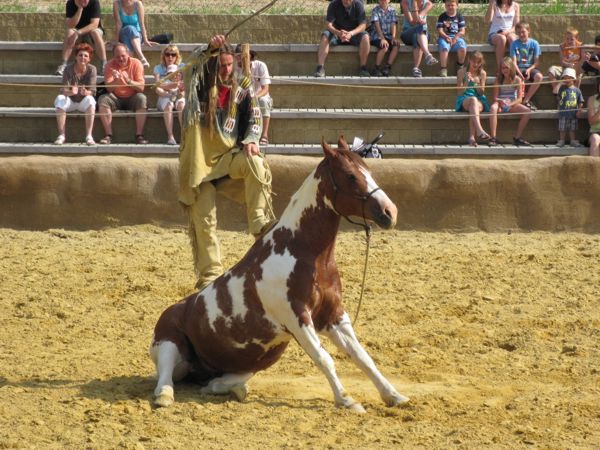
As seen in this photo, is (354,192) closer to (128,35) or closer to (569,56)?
(569,56)

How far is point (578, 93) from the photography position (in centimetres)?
1476

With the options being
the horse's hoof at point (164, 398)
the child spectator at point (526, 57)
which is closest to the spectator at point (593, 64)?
the child spectator at point (526, 57)

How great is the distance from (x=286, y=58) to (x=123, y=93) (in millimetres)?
2640

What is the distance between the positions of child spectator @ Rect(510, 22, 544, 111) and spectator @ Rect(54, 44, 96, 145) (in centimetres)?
562

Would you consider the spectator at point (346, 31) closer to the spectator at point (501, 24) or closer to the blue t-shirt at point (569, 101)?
the spectator at point (501, 24)

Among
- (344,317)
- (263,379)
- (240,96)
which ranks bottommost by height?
(263,379)

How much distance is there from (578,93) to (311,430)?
940cm

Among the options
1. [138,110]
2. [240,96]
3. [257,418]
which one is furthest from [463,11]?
[257,418]

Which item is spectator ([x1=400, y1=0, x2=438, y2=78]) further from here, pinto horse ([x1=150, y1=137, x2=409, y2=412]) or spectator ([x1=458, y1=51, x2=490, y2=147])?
pinto horse ([x1=150, y1=137, x2=409, y2=412])

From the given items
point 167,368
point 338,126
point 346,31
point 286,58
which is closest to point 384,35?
point 346,31

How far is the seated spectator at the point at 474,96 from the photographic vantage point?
47.9 feet

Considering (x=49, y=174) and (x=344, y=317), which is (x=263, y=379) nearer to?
(x=344, y=317)

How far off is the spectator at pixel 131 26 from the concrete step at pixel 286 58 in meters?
0.29

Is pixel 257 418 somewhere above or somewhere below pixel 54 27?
below
